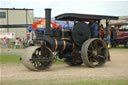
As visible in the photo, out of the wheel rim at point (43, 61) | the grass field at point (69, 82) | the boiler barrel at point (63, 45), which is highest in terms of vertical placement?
the boiler barrel at point (63, 45)

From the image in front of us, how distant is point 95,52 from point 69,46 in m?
1.07

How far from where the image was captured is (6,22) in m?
28.5

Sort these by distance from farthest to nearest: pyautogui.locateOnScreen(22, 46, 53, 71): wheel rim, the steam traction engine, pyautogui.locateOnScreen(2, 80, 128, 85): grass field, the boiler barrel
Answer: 1. the boiler barrel
2. the steam traction engine
3. pyautogui.locateOnScreen(22, 46, 53, 71): wheel rim
4. pyautogui.locateOnScreen(2, 80, 128, 85): grass field

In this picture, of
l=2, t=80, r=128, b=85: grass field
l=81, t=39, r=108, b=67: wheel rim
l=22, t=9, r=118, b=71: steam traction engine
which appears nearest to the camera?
l=2, t=80, r=128, b=85: grass field

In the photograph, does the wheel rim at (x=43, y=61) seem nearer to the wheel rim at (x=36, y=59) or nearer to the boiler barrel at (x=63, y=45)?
the wheel rim at (x=36, y=59)

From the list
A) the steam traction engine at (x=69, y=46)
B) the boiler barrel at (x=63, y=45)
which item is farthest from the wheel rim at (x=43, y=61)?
the boiler barrel at (x=63, y=45)

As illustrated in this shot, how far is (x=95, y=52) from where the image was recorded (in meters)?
9.67

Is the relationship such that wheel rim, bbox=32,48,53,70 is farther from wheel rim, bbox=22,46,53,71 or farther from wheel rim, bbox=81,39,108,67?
wheel rim, bbox=81,39,108,67

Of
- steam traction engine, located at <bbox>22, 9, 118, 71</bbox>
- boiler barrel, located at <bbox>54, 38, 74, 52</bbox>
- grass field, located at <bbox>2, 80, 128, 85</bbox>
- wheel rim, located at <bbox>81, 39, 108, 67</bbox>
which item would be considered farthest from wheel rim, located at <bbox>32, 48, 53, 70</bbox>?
grass field, located at <bbox>2, 80, 128, 85</bbox>

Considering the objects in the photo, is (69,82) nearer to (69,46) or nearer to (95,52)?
(69,46)

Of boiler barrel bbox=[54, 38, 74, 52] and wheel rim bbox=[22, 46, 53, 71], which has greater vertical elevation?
boiler barrel bbox=[54, 38, 74, 52]

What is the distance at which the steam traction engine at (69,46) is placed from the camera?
8.56m

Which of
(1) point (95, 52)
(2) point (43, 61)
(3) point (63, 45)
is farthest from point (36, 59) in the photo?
(1) point (95, 52)

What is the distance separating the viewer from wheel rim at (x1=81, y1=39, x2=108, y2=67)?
366 inches
